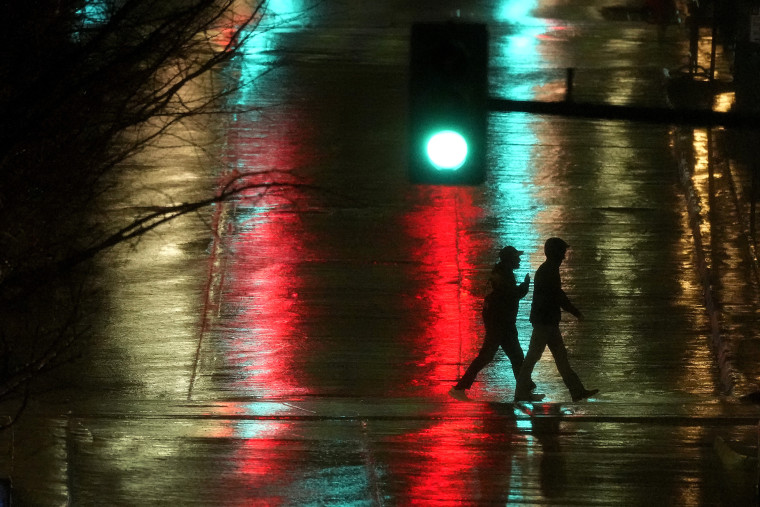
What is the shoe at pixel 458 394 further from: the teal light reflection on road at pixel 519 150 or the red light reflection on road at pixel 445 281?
the teal light reflection on road at pixel 519 150

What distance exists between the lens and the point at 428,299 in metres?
13.8

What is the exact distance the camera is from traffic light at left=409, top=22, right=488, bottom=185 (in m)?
5.12

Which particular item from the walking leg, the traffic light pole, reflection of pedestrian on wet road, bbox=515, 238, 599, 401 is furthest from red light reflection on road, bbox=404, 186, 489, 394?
the traffic light pole

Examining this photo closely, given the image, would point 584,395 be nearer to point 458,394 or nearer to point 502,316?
point 502,316

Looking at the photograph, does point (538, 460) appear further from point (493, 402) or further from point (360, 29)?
point (360, 29)

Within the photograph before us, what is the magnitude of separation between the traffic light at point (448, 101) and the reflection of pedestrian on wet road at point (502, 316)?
6050mm

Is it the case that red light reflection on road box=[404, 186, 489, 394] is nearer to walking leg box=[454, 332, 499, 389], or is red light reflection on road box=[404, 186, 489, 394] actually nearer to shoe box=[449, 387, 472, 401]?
shoe box=[449, 387, 472, 401]

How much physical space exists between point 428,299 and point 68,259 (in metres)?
6.95

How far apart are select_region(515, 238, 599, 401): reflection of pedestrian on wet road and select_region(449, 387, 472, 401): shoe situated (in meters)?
0.64

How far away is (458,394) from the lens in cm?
1175

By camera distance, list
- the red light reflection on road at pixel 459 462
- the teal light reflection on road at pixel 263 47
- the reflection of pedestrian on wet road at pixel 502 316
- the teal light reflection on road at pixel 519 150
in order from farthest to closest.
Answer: the teal light reflection on road at pixel 263 47 → the teal light reflection on road at pixel 519 150 → the reflection of pedestrian on wet road at pixel 502 316 → the red light reflection on road at pixel 459 462

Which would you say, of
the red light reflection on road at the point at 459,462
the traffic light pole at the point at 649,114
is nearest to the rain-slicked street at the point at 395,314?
the red light reflection on road at the point at 459,462

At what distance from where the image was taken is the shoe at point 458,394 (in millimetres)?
11694

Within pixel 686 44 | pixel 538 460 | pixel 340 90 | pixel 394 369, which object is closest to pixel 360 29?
pixel 340 90
